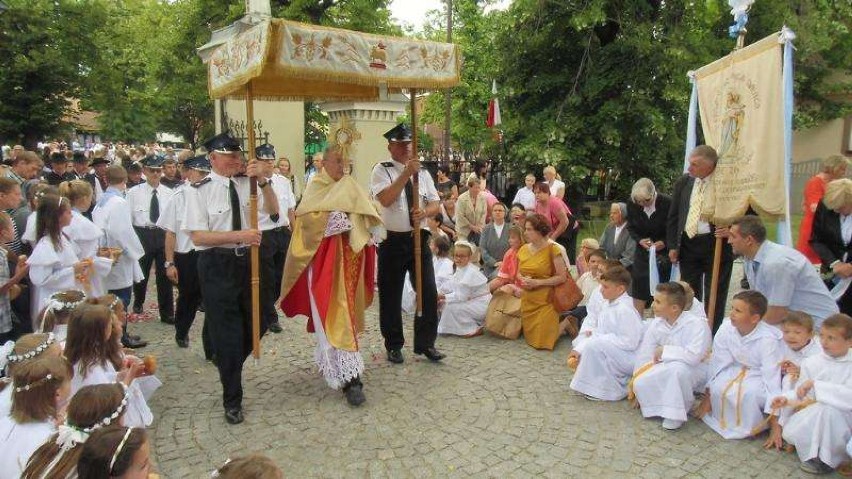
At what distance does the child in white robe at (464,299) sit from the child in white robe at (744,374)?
280 cm

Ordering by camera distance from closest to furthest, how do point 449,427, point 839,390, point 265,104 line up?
1. point 839,390
2. point 449,427
3. point 265,104

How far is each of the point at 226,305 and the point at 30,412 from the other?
5.76 feet

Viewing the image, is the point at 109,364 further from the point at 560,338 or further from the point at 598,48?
the point at 598,48

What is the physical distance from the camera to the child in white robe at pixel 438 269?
7.62 meters

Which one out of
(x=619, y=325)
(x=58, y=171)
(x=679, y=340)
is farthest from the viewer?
(x=58, y=171)

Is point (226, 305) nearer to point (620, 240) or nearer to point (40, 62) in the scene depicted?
point (620, 240)

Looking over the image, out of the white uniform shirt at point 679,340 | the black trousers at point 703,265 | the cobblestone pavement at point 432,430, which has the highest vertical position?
the black trousers at point 703,265

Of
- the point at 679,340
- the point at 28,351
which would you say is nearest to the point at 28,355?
the point at 28,351

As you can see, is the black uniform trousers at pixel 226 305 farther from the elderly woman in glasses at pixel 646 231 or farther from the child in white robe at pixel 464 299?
the elderly woman in glasses at pixel 646 231

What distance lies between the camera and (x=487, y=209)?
31.1ft

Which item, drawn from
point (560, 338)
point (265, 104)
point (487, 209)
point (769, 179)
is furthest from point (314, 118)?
point (769, 179)

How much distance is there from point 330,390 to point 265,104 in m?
8.63

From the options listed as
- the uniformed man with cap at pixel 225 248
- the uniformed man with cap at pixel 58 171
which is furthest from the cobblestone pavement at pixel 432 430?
the uniformed man with cap at pixel 58 171

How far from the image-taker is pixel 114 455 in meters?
2.12
